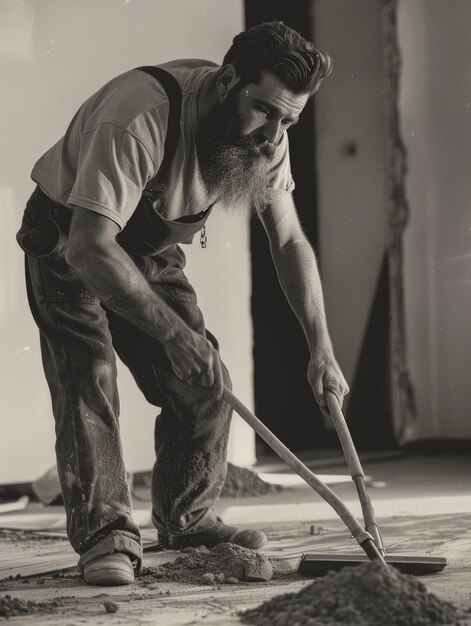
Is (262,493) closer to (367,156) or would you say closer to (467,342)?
(467,342)

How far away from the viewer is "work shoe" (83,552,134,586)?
7.52ft

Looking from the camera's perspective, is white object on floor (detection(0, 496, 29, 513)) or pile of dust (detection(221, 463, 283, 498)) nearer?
white object on floor (detection(0, 496, 29, 513))

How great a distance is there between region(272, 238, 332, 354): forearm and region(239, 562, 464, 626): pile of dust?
0.86 metres

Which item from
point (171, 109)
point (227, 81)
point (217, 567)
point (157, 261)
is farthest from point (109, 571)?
point (227, 81)

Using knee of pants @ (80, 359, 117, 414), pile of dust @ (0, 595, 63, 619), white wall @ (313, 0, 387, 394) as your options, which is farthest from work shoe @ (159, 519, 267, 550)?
white wall @ (313, 0, 387, 394)

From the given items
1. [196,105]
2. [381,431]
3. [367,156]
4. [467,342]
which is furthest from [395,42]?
[196,105]

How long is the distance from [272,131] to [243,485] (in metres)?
2.10

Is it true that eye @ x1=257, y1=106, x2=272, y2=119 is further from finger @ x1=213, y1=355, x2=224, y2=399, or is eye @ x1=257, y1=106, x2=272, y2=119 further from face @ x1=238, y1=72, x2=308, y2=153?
finger @ x1=213, y1=355, x2=224, y2=399

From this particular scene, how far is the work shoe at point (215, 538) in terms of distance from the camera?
108 inches

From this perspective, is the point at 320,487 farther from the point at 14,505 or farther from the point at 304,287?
the point at 14,505

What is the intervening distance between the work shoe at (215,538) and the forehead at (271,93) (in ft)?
3.89

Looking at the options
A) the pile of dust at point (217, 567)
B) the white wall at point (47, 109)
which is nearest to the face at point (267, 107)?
the pile of dust at point (217, 567)

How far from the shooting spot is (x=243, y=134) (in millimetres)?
2416

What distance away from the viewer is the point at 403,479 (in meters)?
4.45
